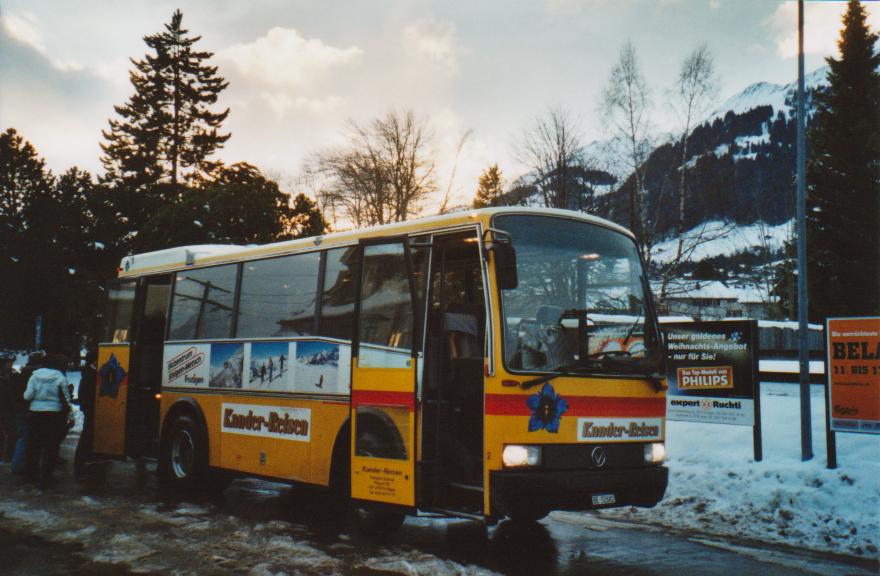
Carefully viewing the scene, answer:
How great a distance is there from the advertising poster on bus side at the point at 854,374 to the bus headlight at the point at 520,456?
18.4ft

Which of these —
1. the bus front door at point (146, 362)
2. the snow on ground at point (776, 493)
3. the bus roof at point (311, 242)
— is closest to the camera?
the bus roof at point (311, 242)

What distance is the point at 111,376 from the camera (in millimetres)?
12836

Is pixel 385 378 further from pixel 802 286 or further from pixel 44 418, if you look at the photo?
pixel 802 286

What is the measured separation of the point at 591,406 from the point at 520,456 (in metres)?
0.88

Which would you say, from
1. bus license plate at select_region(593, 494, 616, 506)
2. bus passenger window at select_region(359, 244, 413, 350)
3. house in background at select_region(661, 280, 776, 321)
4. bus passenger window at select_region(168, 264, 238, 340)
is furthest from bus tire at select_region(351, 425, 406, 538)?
house in background at select_region(661, 280, 776, 321)

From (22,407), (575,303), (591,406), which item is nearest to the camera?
(591,406)

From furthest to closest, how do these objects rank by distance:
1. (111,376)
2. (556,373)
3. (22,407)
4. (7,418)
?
(7,418) → (111,376) → (22,407) → (556,373)

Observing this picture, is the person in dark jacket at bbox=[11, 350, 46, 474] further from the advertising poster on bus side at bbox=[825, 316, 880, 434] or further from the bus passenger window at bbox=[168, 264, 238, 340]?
the advertising poster on bus side at bbox=[825, 316, 880, 434]

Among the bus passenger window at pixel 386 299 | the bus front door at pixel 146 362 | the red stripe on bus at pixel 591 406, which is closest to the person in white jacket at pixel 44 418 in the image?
the bus front door at pixel 146 362

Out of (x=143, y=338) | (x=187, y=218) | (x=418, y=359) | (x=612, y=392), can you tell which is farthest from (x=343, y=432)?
(x=187, y=218)

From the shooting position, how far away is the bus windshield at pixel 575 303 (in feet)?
23.2

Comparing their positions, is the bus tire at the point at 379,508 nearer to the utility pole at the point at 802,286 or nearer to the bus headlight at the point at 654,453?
the bus headlight at the point at 654,453

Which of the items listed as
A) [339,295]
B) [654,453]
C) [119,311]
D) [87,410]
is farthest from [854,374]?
[87,410]

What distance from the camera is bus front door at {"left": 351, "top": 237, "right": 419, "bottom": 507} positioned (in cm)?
755
